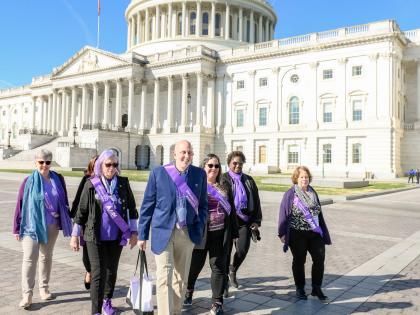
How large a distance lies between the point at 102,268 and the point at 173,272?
930 millimetres

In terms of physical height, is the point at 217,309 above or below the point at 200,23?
below

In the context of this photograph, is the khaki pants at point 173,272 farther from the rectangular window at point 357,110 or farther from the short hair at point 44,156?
the rectangular window at point 357,110

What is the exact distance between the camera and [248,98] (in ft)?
183

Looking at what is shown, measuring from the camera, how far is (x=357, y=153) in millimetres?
47344

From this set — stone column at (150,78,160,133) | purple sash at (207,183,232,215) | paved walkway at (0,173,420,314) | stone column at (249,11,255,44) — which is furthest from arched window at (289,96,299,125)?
purple sash at (207,183,232,215)

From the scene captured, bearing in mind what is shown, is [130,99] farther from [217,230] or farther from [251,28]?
[217,230]

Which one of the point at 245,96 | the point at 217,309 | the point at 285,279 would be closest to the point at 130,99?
the point at 245,96

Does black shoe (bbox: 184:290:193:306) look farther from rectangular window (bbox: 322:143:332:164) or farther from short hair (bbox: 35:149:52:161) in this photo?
rectangular window (bbox: 322:143:332:164)

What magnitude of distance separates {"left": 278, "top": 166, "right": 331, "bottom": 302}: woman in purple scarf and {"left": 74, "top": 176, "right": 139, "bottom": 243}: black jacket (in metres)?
2.39

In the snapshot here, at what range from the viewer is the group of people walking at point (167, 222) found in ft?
15.6

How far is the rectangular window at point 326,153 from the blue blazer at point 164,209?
46.8 metres

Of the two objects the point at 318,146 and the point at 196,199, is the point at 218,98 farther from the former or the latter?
the point at 196,199

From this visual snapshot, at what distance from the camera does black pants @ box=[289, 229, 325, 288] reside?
20.1ft

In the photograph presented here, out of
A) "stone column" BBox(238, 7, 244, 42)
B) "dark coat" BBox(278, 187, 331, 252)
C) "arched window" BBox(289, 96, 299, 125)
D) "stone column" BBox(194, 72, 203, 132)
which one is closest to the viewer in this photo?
"dark coat" BBox(278, 187, 331, 252)
